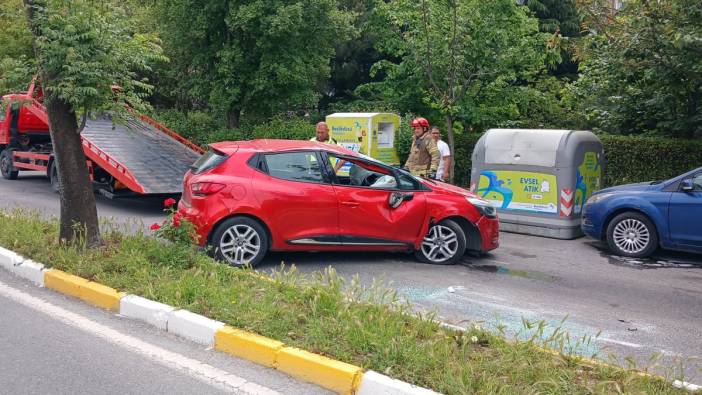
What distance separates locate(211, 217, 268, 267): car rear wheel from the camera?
24.5 feet

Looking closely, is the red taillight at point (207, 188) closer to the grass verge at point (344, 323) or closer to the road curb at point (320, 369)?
the grass verge at point (344, 323)

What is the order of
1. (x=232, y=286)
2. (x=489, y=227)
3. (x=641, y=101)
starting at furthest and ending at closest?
1. (x=641, y=101)
2. (x=489, y=227)
3. (x=232, y=286)

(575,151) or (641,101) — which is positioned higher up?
(641,101)

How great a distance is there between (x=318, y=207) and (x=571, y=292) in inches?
120

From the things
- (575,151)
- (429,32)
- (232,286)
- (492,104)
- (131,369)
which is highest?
(429,32)

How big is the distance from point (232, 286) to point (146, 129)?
9288mm

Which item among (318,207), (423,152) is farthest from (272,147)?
(423,152)

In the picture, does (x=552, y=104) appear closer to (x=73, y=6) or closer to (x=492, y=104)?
(x=492, y=104)

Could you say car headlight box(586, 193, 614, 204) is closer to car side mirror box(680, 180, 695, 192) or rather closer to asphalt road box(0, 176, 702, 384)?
asphalt road box(0, 176, 702, 384)

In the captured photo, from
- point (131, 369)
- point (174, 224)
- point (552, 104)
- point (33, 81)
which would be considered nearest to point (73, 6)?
point (33, 81)

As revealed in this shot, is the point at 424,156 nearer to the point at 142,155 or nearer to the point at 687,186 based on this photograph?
the point at 687,186

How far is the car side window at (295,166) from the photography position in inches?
307

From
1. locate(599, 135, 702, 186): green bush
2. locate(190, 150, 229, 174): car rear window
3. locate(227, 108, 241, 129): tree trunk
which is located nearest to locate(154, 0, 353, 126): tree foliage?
locate(227, 108, 241, 129): tree trunk

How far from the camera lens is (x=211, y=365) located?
4.79 m
